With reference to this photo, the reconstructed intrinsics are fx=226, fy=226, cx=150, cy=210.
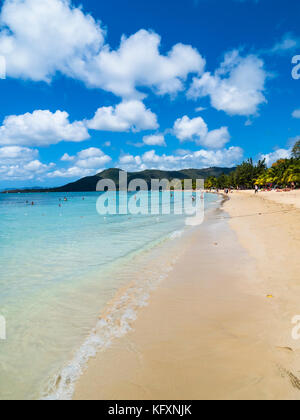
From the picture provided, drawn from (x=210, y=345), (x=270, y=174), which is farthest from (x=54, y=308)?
(x=270, y=174)

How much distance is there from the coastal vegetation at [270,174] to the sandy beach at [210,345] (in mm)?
80393

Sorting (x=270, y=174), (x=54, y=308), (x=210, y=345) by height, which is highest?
(x=270, y=174)

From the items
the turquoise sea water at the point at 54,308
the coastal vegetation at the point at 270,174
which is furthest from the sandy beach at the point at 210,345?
the coastal vegetation at the point at 270,174

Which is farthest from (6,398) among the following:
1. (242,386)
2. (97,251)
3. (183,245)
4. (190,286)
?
(183,245)

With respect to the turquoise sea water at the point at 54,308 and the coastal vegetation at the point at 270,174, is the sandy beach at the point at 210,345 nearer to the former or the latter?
the turquoise sea water at the point at 54,308

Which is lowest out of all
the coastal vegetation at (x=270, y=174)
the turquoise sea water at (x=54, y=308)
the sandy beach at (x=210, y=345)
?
the turquoise sea water at (x=54, y=308)

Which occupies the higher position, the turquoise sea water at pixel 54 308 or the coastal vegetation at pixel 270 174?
the coastal vegetation at pixel 270 174

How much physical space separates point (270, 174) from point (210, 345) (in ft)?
355

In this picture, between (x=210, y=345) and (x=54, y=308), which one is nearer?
(x=210, y=345)

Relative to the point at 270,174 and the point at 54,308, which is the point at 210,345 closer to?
the point at 54,308

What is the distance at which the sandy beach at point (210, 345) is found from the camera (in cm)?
330

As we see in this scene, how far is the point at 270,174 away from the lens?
98.1 metres

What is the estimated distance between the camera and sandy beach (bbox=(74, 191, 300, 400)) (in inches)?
130
